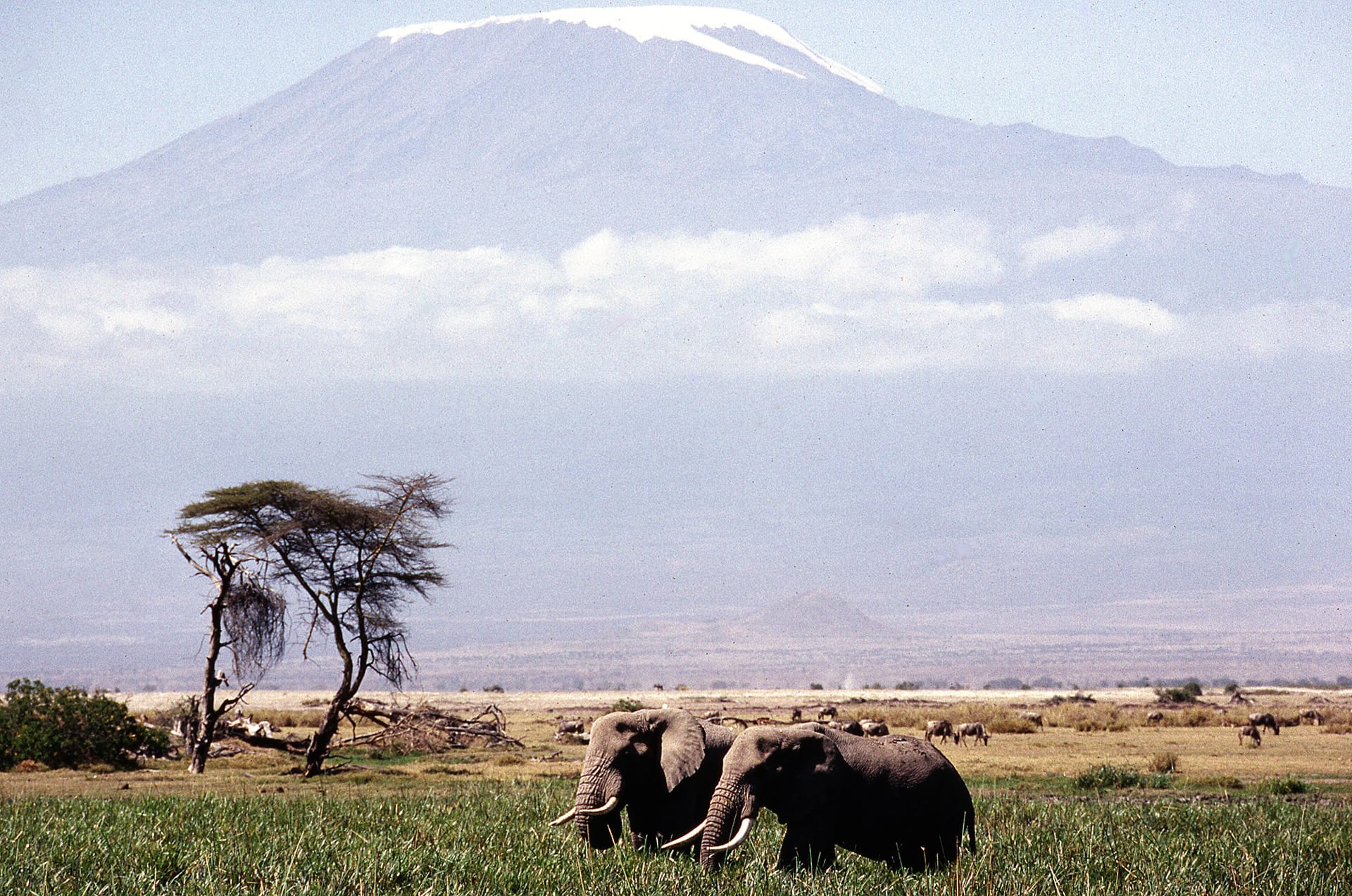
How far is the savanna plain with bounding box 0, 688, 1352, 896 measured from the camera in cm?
1419

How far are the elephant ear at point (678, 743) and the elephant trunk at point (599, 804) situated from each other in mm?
608

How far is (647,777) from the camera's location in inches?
655

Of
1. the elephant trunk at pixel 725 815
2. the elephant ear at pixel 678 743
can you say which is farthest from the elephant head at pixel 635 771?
the elephant trunk at pixel 725 815

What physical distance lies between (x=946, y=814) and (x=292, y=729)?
3931cm

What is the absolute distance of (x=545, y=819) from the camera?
2055 centimetres

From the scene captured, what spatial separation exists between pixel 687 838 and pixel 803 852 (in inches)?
48.2

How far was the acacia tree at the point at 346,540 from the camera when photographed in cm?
3912

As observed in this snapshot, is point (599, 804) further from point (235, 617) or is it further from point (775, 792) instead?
point (235, 617)

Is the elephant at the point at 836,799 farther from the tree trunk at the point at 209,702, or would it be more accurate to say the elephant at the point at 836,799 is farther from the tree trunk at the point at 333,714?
the tree trunk at the point at 209,702

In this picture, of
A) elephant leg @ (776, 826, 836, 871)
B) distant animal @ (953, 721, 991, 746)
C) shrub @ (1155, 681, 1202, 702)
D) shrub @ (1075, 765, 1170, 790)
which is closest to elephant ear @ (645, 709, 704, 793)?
elephant leg @ (776, 826, 836, 871)

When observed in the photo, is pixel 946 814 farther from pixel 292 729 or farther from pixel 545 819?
pixel 292 729

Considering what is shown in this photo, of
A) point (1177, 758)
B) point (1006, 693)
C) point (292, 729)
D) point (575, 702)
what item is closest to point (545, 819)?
point (1177, 758)

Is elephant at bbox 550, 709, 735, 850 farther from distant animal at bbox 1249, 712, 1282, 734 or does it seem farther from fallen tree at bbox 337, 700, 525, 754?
distant animal at bbox 1249, 712, 1282, 734

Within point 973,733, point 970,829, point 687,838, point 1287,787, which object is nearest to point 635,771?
point 687,838
